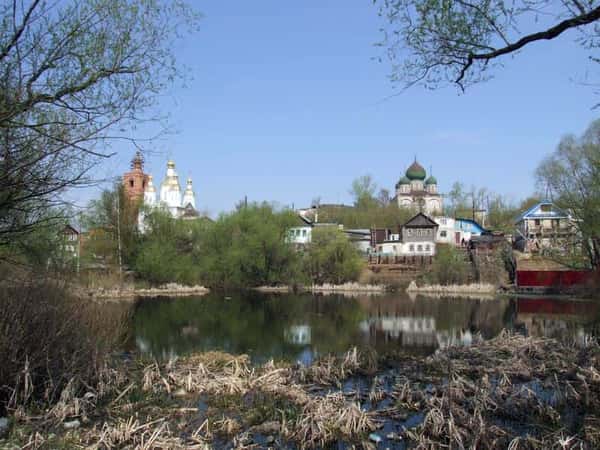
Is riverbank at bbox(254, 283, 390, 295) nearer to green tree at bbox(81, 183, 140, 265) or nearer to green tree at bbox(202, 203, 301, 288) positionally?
green tree at bbox(202, 203, 301, 288)

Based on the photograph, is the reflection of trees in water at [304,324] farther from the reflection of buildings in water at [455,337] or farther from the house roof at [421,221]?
the house roof at [421,221]

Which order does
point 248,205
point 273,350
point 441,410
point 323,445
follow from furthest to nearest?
point 248,205, point 273,350, point 441,410, point 323,445

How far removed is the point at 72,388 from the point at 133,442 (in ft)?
8.84

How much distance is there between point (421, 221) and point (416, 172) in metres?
40.4

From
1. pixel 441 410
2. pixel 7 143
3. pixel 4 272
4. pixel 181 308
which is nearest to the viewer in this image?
pixel 7 143

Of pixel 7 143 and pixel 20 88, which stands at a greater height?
pixel 20 88

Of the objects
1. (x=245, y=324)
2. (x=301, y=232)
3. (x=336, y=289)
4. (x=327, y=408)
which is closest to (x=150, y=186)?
(x=301, y=232)

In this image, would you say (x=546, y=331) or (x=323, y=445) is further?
(x=546, y=331)

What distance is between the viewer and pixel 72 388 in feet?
31.9

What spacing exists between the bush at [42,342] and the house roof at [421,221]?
57508 mm

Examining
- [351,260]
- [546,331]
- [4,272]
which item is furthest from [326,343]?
[351,260]

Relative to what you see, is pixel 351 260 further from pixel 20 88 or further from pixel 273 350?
pixel 20 88

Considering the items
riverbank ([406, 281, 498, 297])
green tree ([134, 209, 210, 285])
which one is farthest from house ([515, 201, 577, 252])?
green tree ([134, 209, 210, 285])

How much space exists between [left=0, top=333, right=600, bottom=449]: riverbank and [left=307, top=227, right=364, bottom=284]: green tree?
129 feet
